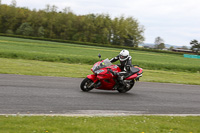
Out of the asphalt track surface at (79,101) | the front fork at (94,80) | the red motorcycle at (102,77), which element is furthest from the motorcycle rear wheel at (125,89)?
the front fork at (94,80)

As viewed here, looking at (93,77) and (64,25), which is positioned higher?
(64,25)

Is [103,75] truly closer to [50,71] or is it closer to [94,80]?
[94,80]

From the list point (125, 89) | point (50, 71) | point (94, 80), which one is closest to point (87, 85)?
point (94, 80)

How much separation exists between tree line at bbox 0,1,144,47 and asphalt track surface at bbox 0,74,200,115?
7732 centimetres

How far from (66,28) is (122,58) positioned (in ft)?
280

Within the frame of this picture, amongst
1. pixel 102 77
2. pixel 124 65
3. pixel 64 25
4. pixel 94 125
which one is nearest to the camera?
pixel 94 125

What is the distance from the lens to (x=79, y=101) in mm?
8789


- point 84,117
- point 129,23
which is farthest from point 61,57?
point 129,23

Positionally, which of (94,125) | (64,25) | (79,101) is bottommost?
(79,101)

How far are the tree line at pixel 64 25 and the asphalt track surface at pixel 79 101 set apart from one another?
77.3 metres

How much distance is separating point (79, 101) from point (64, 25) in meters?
86.2

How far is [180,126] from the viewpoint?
21.6ft

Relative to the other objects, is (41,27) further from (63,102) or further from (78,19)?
(63,102)

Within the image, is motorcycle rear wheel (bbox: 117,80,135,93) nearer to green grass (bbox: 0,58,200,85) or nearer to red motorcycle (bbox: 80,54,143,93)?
red motorcycle (bbox: 80,54,143,93)
